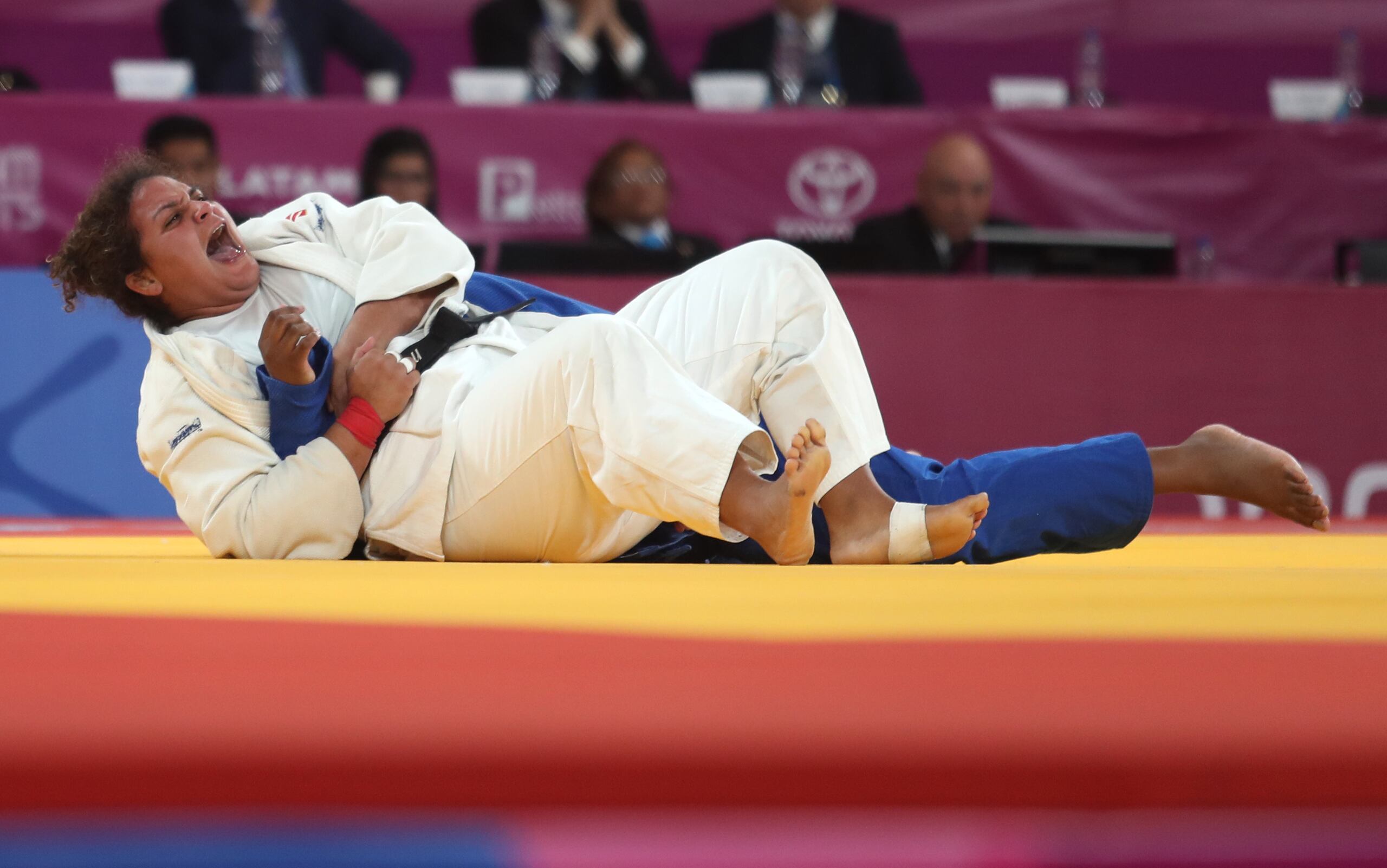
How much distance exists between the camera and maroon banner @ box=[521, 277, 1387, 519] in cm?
381

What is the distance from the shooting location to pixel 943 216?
4.40 m

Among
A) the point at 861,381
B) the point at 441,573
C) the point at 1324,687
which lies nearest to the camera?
the point at 1324,687

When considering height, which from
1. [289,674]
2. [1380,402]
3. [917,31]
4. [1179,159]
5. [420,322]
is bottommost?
[1380,402]

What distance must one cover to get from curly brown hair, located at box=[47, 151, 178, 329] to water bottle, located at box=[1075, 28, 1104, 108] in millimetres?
3643

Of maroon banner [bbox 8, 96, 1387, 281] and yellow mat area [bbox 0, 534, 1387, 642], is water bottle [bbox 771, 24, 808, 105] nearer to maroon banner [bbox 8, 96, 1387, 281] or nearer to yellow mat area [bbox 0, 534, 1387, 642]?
maroon banner [bbox 8, 96, 1387, 281]

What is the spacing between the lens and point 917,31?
5891 millimetres

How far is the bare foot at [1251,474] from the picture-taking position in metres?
2.03

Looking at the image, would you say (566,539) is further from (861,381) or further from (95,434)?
(95,434)

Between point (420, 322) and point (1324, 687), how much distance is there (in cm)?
147

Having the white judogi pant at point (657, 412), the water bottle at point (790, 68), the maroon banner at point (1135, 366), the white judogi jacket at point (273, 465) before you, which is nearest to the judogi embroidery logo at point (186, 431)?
the white judogi jacket at point (273, 465)

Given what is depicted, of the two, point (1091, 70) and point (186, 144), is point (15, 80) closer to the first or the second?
point (186, 144)

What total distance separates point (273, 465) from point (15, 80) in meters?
3.27

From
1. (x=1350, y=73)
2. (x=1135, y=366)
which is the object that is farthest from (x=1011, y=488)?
(x=1350, y=73)

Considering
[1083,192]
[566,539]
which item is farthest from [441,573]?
[1083,192]
